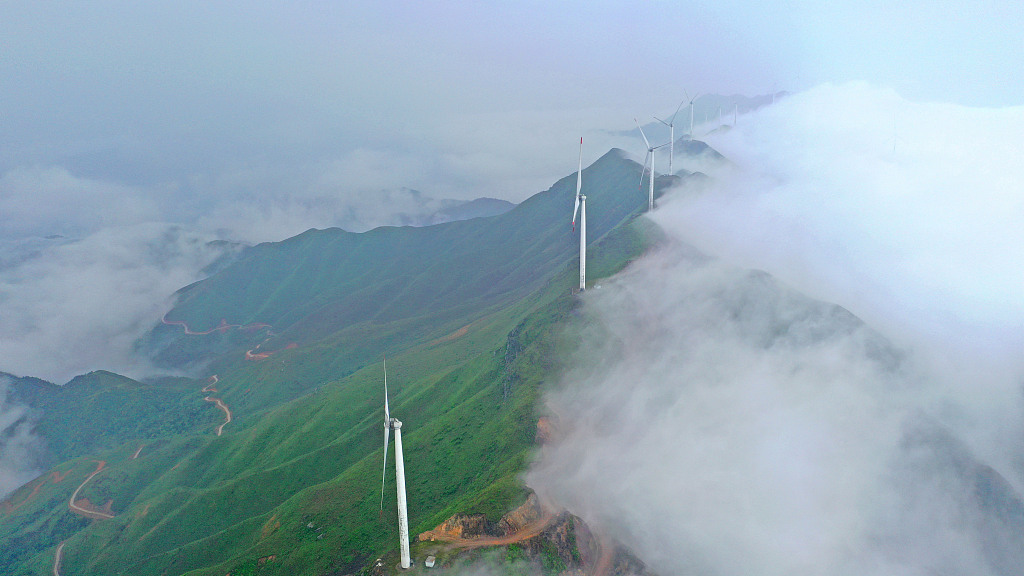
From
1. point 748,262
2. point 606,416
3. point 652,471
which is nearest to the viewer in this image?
point 652,471

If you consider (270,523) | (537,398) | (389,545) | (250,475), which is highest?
(537,398)

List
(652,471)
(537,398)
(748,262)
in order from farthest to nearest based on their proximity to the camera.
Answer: (748,262), (537,398), (652,471)

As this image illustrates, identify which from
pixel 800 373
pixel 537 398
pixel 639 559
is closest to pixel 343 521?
pixel 537 398

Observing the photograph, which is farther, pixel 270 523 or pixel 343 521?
pixel 270 523

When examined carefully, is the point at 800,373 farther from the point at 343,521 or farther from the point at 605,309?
the point at 343,521

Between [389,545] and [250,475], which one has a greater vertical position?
[389,545]

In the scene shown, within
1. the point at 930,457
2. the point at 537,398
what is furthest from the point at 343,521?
the point at 930,457

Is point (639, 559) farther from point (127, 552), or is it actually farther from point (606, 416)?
point (127, 552)

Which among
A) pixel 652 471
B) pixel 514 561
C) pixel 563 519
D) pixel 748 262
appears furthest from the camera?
pixel 748 262

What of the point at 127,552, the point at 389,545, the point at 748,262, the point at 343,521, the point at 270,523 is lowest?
the point at 127,552
